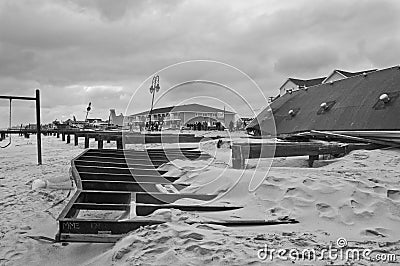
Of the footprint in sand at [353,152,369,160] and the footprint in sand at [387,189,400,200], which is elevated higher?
the footprint in sand at [353,152,369,160]

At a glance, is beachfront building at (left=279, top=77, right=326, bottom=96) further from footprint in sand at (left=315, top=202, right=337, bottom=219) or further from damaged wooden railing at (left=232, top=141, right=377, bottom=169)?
footprint in sand at (left=315, top=202, right=337, bottom=219)

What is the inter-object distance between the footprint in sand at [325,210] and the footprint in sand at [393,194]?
944mm

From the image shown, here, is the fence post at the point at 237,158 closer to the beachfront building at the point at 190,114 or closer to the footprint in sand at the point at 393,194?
the beachfront building at the point at 190,114

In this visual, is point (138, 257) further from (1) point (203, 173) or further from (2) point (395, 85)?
(2) point (395, 85)

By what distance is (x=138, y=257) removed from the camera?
2.64 m

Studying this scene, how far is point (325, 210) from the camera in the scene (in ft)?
12.5

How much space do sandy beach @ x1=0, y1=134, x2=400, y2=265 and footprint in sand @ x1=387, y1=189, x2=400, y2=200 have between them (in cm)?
1

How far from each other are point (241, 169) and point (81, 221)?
11.7 ft

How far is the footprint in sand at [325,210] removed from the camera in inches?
Result: 145

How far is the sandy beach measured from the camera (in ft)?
8.99

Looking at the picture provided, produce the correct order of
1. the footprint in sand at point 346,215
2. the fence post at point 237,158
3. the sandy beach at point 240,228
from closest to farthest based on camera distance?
the sandy beach at point 240,228, the footprint in sand at point 346,215, the fence post at point 237,158

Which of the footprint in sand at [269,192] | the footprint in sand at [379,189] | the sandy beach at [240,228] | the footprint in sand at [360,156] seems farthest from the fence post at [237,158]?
the footprint in sand at [360,156]

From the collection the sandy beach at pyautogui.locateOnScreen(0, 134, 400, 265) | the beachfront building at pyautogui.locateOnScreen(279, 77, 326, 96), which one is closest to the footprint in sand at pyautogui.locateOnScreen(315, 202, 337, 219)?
the sandy beach at pyautogui.locateOnScreen(0, 134, 400, 265)

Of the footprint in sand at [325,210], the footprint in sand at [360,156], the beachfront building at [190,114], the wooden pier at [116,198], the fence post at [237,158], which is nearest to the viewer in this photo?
the wooden pier at [116,198]
